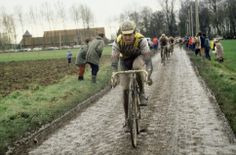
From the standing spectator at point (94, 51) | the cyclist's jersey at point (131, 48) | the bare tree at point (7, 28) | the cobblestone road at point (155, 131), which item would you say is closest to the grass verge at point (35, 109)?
the cobblestone road at point (155, 131)

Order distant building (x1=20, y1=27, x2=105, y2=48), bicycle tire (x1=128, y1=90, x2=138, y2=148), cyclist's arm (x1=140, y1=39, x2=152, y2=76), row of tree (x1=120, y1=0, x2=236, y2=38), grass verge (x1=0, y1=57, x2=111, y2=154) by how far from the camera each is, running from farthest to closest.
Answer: distant building (x1=20, y1=27, x2=105, y2=48) < row of tree (x1=120, y1=0, x2=236, y2=38) < grass verge (x1=0, y1=57, x2=111, y2=154) < cyclist's arm (x1=140, y1=39, x2=152, y2=76) < bicycle tire (x1=128, y1=90, x2=138, y2=148)

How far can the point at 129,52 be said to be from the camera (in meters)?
8.02

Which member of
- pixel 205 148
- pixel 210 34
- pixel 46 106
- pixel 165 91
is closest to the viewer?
pixel 205 148

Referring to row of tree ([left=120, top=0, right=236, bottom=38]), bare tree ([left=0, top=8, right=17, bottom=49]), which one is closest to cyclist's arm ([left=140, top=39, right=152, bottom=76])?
row of tree ([left=120, top=0, right=236, bottom=38])

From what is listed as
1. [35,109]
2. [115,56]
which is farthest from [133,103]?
[35,109]

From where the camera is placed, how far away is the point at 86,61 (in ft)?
57.6

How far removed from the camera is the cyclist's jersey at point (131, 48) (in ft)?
25.9

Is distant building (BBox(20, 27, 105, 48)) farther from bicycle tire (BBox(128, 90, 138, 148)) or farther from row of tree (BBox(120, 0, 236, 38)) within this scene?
bicycle tire (BBox(128, 90, 138, 148))

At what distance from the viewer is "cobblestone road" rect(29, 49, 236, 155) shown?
23.1ft

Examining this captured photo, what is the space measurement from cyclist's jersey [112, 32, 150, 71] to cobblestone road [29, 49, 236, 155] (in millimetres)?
1541

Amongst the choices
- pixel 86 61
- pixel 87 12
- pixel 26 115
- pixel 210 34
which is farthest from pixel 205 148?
pixel 87 12

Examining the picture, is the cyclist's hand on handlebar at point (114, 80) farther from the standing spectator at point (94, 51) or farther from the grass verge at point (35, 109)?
the standing spectator at point (94, 51)

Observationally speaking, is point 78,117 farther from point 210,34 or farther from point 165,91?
point 210,34

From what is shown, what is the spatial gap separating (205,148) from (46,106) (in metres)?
6.40
